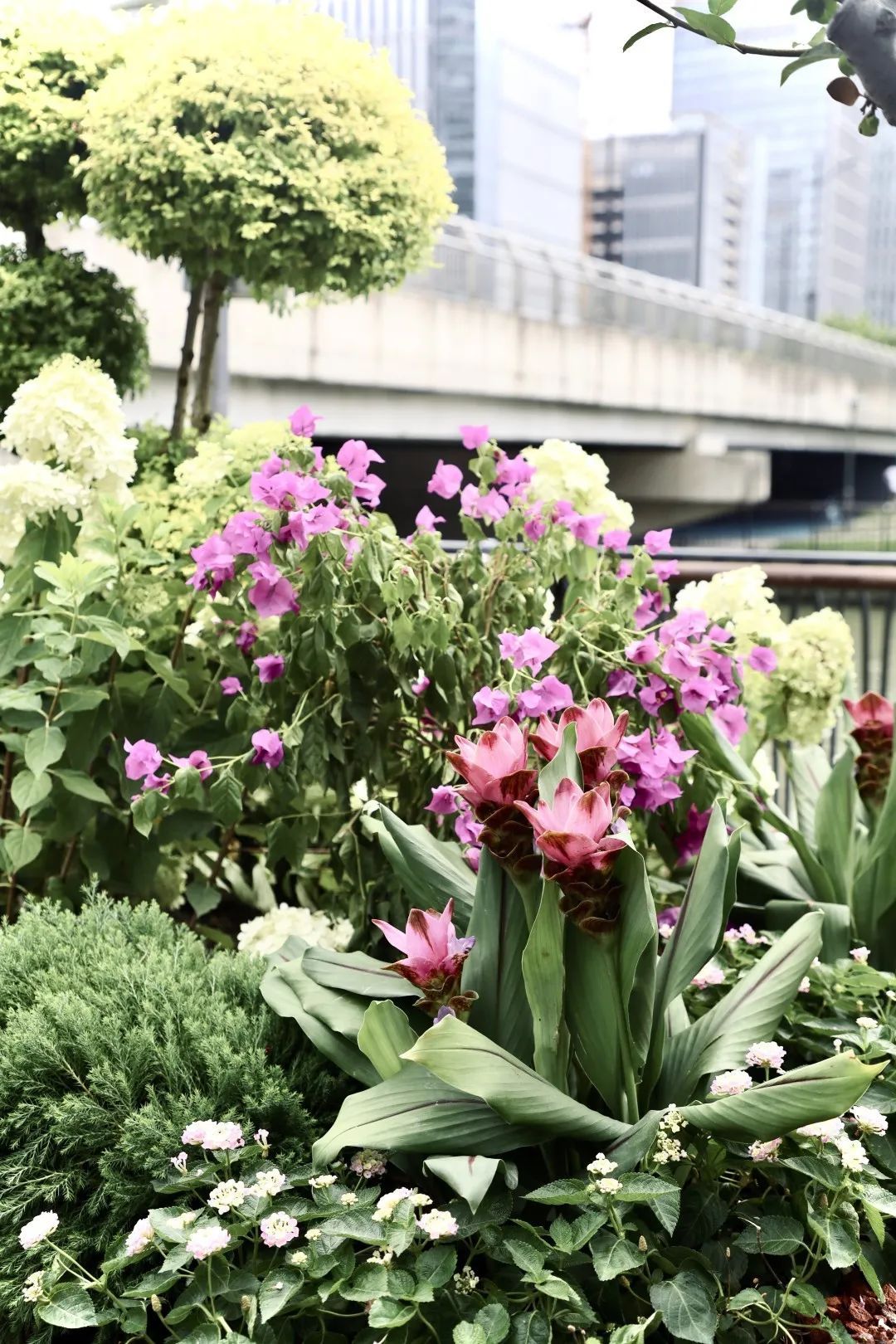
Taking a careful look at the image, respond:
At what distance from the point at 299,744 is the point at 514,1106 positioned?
0.63 metres

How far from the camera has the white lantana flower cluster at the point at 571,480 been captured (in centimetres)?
185

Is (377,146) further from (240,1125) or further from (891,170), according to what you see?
(891,170)

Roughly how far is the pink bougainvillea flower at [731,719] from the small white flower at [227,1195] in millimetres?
961

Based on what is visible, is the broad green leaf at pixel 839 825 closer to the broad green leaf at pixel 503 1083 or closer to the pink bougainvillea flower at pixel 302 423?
the broad green leaf at pixel 503 1083

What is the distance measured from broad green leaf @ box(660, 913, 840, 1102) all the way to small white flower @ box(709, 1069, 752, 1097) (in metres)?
0.05

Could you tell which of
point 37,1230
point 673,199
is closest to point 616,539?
point 37,1230

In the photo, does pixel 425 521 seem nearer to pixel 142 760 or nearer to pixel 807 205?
pixel 142 760

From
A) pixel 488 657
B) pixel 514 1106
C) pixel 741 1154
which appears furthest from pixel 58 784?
pixel 741 1154

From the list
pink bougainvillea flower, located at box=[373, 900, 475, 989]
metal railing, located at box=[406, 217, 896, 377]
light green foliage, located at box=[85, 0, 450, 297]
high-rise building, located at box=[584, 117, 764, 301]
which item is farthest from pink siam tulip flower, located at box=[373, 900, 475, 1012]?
high-rise building, located at box=[584, 117, 764, 301]

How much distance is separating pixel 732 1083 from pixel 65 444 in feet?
4.26

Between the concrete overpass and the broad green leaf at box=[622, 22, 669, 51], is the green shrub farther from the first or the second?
the concrete overpass

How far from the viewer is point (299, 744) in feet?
4.88

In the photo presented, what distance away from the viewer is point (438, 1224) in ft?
2.92

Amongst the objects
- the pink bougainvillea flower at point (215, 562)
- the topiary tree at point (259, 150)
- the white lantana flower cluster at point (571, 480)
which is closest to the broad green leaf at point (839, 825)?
Answer: the white lantana flower cluster at point (571, 480)
